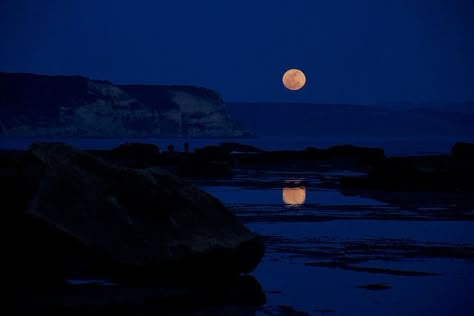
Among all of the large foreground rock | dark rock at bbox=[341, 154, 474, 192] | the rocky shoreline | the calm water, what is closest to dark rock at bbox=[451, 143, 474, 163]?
dark rock at bbox=[341, 154, 474, 192]

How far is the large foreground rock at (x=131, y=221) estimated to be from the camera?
426 inches

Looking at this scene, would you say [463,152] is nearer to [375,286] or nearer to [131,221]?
[375,286]

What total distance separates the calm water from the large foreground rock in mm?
704

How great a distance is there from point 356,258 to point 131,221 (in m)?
4.01

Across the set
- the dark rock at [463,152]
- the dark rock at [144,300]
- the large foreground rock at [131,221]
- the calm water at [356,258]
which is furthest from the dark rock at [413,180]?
the dark rock at [144,300]

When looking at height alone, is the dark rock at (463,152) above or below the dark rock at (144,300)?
above

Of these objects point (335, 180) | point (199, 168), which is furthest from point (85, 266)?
point (199, 168)

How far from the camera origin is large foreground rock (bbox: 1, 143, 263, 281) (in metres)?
10.8

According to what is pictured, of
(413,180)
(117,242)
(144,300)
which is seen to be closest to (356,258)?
(117,242)

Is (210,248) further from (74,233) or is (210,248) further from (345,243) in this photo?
(345,243)

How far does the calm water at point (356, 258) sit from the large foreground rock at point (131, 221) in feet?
2.31

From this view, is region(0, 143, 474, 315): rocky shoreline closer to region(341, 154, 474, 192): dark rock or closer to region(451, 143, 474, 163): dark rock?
region(341, 154, 474, 192): dark rock

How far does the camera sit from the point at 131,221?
11219 millimetres

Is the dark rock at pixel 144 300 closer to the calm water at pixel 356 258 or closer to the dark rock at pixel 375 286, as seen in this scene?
the calm water at pixel 356 258
